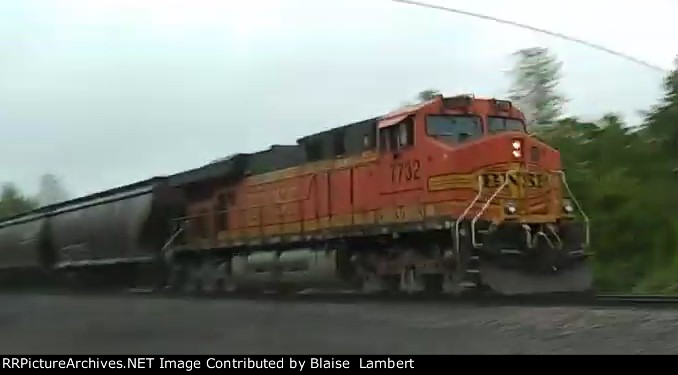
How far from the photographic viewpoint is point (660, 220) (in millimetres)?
21453

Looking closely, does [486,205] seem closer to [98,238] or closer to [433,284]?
[433,284]

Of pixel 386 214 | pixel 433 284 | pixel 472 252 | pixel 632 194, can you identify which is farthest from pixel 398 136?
pixel 632 194

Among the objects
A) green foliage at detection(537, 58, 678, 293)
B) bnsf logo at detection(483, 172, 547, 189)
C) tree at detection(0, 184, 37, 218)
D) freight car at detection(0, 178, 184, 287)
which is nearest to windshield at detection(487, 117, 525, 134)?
Result: bnsf logo at detection(483, 172, 547, 189)

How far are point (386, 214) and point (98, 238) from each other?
1211 centimetres

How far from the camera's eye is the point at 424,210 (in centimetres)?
1424

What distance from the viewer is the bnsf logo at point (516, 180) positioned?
13781 millimetres

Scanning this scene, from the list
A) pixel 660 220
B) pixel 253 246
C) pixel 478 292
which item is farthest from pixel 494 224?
pixel 660 220

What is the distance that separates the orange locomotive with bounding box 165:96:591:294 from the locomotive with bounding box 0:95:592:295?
0.02 meters

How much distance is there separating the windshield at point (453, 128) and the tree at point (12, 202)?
189 ft

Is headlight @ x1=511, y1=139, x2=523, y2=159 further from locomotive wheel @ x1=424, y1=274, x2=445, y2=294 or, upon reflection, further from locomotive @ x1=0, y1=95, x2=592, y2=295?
locomotive wheel @ x1=424, y1=274, x2=445, y2=294

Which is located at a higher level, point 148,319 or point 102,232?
point 102,232

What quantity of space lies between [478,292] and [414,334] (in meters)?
4.78

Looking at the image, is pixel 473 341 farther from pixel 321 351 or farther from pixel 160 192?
pixel 160 192

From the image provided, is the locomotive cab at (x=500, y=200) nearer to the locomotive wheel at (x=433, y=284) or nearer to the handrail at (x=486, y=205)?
the handrail at (x=486, y=205)
